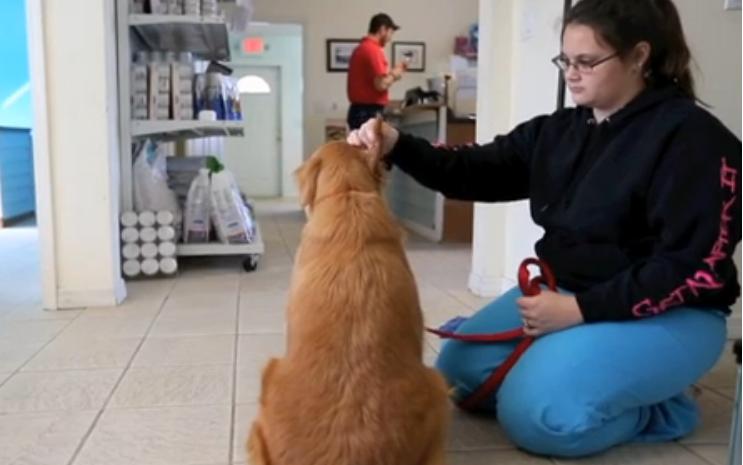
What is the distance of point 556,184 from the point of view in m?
1.45

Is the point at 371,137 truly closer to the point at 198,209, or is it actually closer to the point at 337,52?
the point at 198,209

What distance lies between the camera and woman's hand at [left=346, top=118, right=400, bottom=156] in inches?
53.5

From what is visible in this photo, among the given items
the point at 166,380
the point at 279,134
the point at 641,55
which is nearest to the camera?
the point at 641,55

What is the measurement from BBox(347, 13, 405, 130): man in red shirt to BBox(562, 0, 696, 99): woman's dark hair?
11.9 ft

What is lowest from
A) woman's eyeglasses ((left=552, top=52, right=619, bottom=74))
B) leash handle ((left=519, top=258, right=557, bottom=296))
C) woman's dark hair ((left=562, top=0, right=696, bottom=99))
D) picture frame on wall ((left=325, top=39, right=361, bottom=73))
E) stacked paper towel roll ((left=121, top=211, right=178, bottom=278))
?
stacked paper towel roll ((left=121, top=211, right=178, bottom=278))

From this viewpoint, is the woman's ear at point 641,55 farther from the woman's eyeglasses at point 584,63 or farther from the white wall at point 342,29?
the white wall at point 342,29

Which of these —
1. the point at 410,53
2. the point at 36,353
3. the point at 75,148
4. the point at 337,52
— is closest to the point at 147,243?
the point at 75,148

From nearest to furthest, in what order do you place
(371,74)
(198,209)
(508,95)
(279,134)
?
(508,95), (198,209), (371,74), (279,134)

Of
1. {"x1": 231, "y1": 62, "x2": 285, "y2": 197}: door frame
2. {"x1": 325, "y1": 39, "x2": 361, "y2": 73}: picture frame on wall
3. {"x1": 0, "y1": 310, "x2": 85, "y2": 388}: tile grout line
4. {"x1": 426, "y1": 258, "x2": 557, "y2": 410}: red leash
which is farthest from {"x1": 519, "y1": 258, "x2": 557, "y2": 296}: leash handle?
{"x1": 231, "y1": 62, "x2": 285, "y2": 197}: door frame

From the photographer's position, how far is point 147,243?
3.02 m

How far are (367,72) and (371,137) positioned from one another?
374 centimetres

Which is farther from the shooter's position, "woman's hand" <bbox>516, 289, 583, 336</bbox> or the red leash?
the red leash

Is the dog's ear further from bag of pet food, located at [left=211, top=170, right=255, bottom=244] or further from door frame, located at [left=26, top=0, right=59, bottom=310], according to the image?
bag of pet food, located at [left=211, top=170, right=255, bottom=244]

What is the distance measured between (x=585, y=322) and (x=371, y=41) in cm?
402
